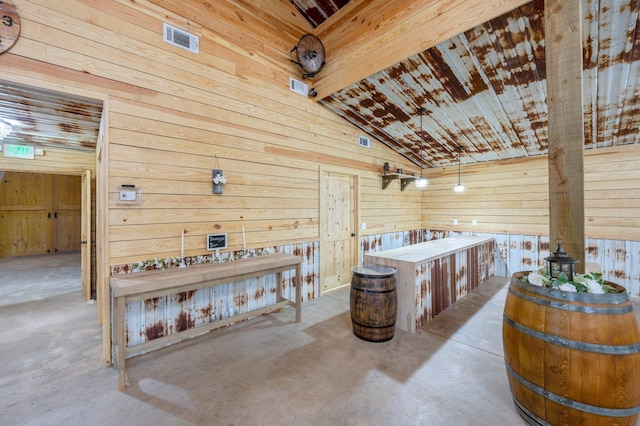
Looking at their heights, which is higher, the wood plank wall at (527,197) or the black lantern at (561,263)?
the wood plank wall at (527,197)

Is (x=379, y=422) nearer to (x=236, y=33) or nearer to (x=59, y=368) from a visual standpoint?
(x=59, y=368)

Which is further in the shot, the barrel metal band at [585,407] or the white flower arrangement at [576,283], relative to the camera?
the white flower arrangement at [576,283]

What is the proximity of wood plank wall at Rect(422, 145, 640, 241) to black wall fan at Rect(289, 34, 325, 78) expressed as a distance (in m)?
4.04

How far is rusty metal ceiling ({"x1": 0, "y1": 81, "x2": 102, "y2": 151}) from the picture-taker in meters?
2.46

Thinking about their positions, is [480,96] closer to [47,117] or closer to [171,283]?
[171,283]

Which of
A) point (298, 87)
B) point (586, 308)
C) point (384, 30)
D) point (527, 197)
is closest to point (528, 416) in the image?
point (586, 308)

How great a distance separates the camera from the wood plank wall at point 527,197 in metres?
4.19

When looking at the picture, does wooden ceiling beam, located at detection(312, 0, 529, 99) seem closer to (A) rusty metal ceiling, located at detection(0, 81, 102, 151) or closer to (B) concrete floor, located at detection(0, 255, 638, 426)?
(A) rusty metal ceiling, located at detection(0, 81, 102, 151)

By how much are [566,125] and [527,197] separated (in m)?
3.97

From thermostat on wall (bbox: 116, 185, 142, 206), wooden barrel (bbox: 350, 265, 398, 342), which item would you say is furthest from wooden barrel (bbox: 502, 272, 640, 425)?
thermostat on wall (bbox: 116, 185, 142, 206)

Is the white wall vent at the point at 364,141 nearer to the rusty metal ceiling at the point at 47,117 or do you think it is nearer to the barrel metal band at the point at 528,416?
the rusty metal ceiling at the point at 47,117

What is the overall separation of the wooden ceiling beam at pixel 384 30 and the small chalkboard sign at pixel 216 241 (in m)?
2.62

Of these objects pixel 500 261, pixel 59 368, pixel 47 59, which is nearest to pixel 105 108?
pixel 47 59

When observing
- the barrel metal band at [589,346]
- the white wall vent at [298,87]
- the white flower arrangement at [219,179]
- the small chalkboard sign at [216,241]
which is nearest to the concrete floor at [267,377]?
the barrel metal band at [589,346]
